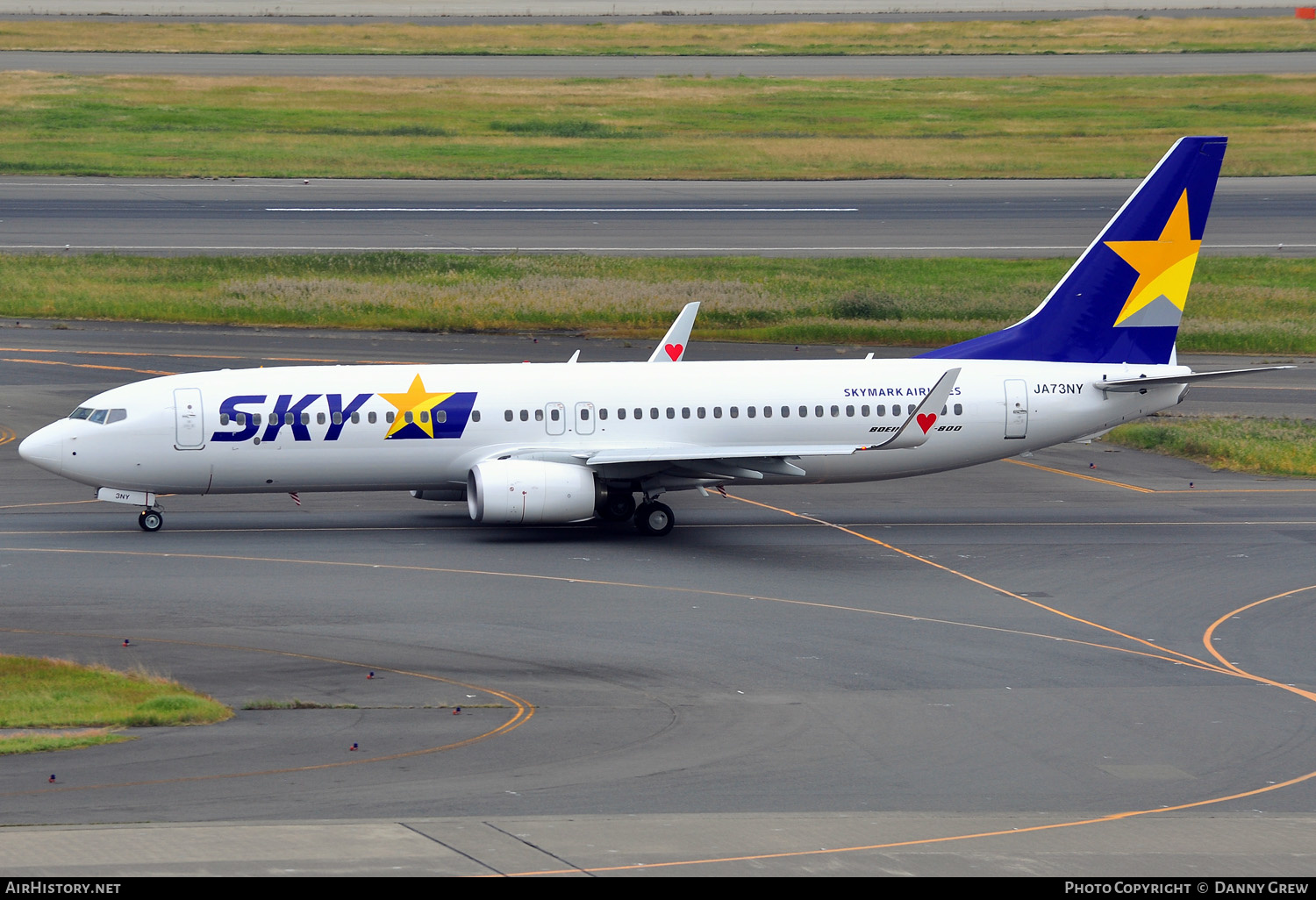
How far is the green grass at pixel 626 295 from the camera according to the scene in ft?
209

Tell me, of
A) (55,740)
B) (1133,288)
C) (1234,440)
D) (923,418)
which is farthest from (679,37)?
(55,740)

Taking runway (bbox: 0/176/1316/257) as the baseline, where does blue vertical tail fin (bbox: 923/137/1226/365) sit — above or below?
below

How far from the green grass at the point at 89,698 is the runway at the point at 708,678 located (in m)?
0.73

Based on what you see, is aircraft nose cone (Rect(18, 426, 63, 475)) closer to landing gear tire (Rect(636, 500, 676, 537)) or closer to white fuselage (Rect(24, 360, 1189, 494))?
white fuselage (Rect(24, 360, 1189, 494))

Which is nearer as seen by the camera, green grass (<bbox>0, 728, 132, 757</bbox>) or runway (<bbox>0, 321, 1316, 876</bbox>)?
runway (<bbox>0, 321, 1316, 876</bbox>)

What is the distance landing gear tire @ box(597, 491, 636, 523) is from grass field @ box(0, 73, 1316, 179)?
57107 millimetres

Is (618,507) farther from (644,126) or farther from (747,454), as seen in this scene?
(644,126)

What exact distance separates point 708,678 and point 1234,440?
27975 millimetres

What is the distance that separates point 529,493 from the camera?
1442 inches

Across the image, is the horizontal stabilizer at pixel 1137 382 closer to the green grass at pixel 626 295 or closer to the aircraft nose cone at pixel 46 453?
the green grass at pixel 626 295

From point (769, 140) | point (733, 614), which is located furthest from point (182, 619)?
point (769, 140)

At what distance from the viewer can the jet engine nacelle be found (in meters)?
36.6

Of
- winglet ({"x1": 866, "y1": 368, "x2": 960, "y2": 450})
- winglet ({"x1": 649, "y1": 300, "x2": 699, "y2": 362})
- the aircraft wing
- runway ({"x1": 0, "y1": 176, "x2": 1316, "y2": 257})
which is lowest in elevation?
Answer: the aircraft wing

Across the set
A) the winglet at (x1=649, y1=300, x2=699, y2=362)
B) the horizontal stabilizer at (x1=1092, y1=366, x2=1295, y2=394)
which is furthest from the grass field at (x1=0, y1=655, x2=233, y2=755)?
the horizontal stabilizer at (x1=1092, y1=366, x2=1295, y2=394)
